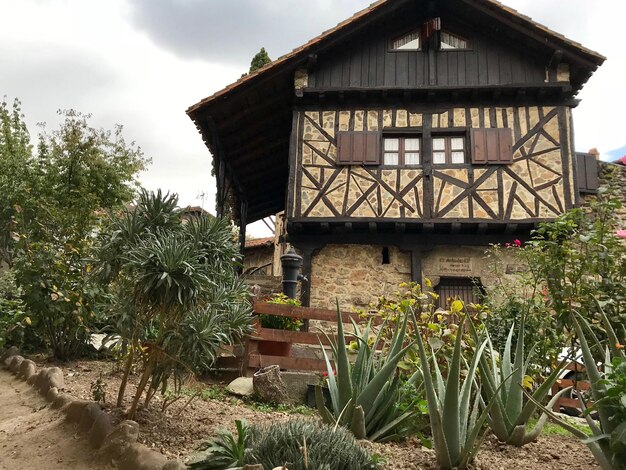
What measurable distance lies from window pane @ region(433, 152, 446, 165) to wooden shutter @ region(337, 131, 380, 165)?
1.14 m

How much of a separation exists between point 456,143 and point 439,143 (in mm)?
334

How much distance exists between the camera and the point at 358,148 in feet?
34.1

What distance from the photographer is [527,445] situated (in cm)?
318

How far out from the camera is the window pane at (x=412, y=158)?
1043 centimetres

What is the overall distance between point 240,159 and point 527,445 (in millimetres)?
10971

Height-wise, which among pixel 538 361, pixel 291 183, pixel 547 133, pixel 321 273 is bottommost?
pixel 538 361

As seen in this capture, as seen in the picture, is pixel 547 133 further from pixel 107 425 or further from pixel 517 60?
pixel 107 425

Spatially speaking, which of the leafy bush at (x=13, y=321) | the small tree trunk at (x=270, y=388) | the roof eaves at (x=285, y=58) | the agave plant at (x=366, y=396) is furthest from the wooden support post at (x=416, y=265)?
the agave plant at (x=366, y=396)

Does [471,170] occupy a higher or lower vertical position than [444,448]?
higher

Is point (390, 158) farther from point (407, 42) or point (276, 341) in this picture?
point (276, 341)

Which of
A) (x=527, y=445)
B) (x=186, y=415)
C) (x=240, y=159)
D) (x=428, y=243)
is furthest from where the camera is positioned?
(x=240, y=159)

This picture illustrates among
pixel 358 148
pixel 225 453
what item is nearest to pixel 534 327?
pixel 225 453

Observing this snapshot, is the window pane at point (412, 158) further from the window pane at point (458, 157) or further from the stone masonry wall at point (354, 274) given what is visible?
the stone masonry wall at point (354, 274)

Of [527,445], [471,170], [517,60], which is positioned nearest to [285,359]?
[527,445]
